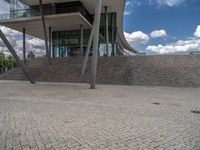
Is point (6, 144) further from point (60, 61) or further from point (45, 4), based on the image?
point (45, 4)

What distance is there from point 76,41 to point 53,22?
7.62 m

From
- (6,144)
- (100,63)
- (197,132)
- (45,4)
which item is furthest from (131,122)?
(45,4)

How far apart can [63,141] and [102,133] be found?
1.05 metres

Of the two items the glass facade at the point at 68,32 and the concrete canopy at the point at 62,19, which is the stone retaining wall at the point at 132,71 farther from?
the glass facade at the point at 68,32

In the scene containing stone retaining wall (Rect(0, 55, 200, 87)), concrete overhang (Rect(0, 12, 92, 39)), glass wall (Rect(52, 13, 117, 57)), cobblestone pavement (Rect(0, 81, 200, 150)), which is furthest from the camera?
glass wall (Rect(52, 13, 117, 57))

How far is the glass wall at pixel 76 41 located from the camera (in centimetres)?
3744

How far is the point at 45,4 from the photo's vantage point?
3203 cm

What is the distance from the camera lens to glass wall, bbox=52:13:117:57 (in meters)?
37.4

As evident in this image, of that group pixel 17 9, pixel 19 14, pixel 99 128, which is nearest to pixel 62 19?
pixel 19 14

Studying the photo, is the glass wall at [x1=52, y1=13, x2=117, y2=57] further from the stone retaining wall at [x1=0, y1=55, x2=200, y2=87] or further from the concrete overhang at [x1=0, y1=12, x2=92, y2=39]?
the stone retaining wall at [x1=0, y1=55, x2=200, y2=87]

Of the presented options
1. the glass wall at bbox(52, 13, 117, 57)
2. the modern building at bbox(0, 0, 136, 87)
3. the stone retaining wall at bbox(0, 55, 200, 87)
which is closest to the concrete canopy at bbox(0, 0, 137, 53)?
the modern building at bbox(0, 0, 136, 87)

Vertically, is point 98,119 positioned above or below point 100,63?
below

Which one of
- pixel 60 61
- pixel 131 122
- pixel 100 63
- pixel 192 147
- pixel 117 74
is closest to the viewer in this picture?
pixel 192 147

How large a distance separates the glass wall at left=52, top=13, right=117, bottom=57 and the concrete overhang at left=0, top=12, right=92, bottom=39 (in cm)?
262
